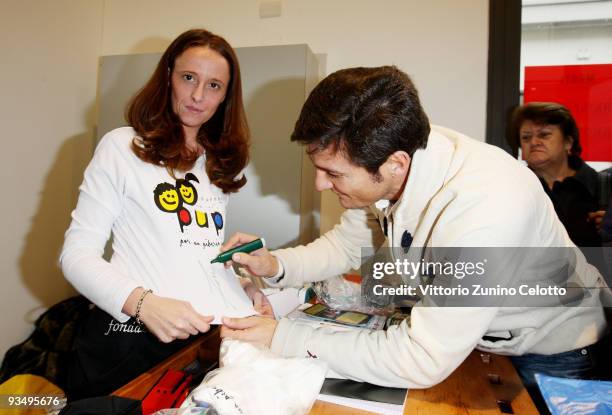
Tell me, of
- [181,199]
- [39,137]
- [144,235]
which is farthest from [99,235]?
[39,137]

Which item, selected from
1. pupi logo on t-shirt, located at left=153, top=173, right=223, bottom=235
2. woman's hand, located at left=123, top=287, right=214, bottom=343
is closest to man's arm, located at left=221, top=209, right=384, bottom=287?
pupi logo on t-shirt, located at left=153, top=173, right=223, bottom=235

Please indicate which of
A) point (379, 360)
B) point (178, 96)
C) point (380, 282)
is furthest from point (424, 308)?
point (178, 96)

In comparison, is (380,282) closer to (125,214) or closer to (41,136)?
(125,214)

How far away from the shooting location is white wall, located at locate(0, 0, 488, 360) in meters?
1.61

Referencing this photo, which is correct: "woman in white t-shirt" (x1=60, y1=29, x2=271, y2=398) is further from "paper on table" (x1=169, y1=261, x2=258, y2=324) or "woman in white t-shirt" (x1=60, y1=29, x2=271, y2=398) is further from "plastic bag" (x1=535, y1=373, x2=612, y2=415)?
"plastic bag" (x1=535, y1=373, x2=612, y2=415)

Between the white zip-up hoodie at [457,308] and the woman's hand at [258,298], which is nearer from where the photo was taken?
the white zip-up hoodie at [457,308]

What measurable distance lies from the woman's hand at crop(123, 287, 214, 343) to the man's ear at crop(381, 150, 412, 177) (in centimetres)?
46

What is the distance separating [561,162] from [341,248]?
1022mm

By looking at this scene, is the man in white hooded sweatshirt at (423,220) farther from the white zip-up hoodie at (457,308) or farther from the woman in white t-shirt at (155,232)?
the woman in white t-shirt at (155,232)

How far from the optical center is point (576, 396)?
0.58 metres

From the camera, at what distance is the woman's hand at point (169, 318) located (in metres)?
0.72

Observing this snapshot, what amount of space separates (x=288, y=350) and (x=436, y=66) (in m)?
1.48

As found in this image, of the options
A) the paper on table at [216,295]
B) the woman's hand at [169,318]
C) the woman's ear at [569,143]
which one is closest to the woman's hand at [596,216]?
the woman's ear at [569,143]

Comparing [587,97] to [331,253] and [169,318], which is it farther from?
[169,318]
